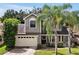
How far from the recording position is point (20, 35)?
12.6m

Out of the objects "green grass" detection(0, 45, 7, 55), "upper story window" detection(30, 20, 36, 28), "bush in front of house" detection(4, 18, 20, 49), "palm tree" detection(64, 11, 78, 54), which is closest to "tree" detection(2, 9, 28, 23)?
"bush in front of house" detection(4, 18, 20, 49)

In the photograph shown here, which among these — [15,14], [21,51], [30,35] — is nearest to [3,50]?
[21,51]

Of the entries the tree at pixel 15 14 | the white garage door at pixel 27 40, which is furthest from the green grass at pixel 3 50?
the tree at pixel 15 14

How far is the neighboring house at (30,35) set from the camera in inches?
494

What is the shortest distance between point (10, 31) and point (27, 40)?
38cm

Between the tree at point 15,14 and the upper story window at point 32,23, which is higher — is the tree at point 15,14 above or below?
above

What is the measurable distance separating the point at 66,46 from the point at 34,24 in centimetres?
73

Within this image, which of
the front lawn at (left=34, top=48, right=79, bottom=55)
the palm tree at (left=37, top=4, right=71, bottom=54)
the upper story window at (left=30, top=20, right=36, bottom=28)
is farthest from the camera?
the upper story window at (left=30, top=20, right=36, bottom=28)

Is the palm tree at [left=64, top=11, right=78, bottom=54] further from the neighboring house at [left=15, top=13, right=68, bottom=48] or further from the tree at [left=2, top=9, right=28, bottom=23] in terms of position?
the tree at [left=2, top=9, right=28, bottom=23]

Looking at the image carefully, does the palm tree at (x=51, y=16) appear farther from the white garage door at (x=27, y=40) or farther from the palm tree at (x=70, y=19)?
the white garage door at (x=27, y=40)


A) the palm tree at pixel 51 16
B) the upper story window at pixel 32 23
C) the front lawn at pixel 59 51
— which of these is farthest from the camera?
the upper story window at pixel 32 23

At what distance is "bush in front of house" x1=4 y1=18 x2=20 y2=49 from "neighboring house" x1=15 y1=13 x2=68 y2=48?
84mm

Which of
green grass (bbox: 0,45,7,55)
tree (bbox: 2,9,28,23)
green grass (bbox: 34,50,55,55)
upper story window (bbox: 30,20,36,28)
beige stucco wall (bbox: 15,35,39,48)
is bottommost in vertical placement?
green grass (bbox: 34,50,55,55)

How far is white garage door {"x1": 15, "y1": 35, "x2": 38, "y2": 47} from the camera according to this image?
12.6 metres
